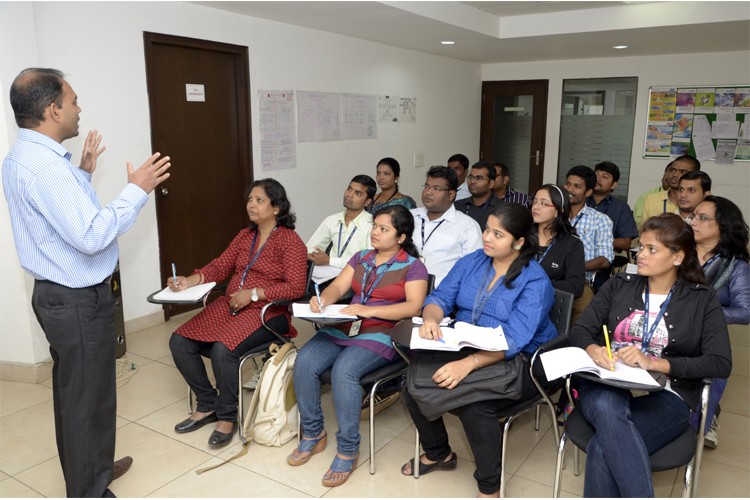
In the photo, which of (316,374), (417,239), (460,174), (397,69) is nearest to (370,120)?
(397,69)

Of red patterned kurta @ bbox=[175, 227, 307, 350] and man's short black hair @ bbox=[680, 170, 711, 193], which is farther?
man's short black hair @ bbox=[680, 170, 711, 193]

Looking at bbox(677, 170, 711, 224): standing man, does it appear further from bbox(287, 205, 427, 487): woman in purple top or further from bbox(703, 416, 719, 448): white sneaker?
bbox(287, 205, 427, 487): woman in purple top

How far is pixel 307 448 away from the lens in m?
2.69

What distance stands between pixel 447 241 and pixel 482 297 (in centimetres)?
95

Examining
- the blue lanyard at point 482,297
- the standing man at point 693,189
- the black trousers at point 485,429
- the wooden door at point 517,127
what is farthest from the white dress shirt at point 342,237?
the wooden door at point 517,127

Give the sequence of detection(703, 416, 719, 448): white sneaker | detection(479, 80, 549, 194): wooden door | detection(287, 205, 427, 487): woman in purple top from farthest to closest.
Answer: detection(479, 80, 549, 194): wooden door → detection(703, 416, 719, 448): white sneaker → detection(287, 205, 427, 487): woman in purple top

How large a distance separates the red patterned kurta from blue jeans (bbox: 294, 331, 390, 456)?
0.33 m

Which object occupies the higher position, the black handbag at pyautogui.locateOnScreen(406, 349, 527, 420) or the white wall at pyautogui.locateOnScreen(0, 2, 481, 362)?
the white wall at pyautogui.locateOnScreen(0, 2, 481, 362)

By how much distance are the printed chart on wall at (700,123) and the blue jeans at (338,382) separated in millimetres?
6383

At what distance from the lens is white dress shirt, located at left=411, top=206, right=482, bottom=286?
3.43m

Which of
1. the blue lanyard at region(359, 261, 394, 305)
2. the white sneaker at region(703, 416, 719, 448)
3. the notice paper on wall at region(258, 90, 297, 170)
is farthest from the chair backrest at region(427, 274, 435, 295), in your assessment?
the notice paper on wall at region(258, 90, 297, 170)

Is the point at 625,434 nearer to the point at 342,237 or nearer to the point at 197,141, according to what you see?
the point at 342,237

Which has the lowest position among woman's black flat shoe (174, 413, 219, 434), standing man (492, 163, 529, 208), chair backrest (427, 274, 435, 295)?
woman's black flat shoe (174, 413, 219, 434)

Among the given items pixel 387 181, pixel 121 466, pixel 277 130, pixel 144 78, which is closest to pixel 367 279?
pixel 121 466
